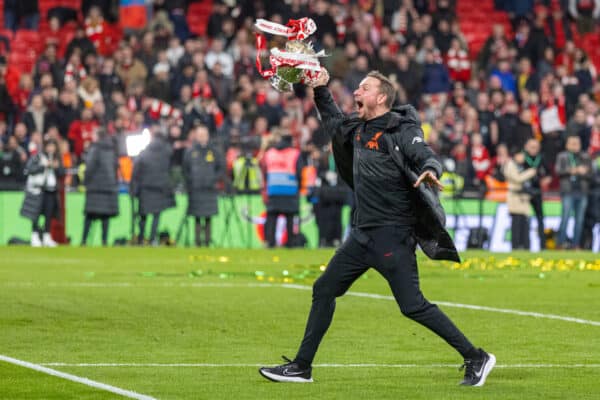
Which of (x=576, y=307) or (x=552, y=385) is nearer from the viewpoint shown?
(x=552, y=385)

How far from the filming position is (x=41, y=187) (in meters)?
29.6

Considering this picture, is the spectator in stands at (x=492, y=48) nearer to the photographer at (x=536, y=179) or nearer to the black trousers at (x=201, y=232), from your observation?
the photographer at (x=536, y=179)

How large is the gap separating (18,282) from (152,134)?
10.9m

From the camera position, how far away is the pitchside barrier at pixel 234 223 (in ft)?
99.1

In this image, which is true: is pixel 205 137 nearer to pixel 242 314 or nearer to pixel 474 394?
pixel 242 314

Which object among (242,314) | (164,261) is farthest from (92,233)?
(242,314)

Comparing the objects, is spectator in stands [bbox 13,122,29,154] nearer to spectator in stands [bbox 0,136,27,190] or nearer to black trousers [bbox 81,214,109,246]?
spectator in stands [bbox 0,136,27,190]

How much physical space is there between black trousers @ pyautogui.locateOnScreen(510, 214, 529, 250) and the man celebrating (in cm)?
2128

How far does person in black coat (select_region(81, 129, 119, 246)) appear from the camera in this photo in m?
29.6

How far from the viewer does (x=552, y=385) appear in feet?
33.1

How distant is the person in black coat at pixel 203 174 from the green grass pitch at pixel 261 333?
628 centimetres

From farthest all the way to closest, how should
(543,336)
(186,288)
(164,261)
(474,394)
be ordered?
1. (164,261)
2. (186,288)
3. (543,336)
4. (474,394)

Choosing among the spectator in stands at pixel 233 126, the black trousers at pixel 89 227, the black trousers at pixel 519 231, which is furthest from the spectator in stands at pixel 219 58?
the black trousers at pixel 519 231

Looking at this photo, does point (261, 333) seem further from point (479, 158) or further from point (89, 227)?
point (479, 158)
